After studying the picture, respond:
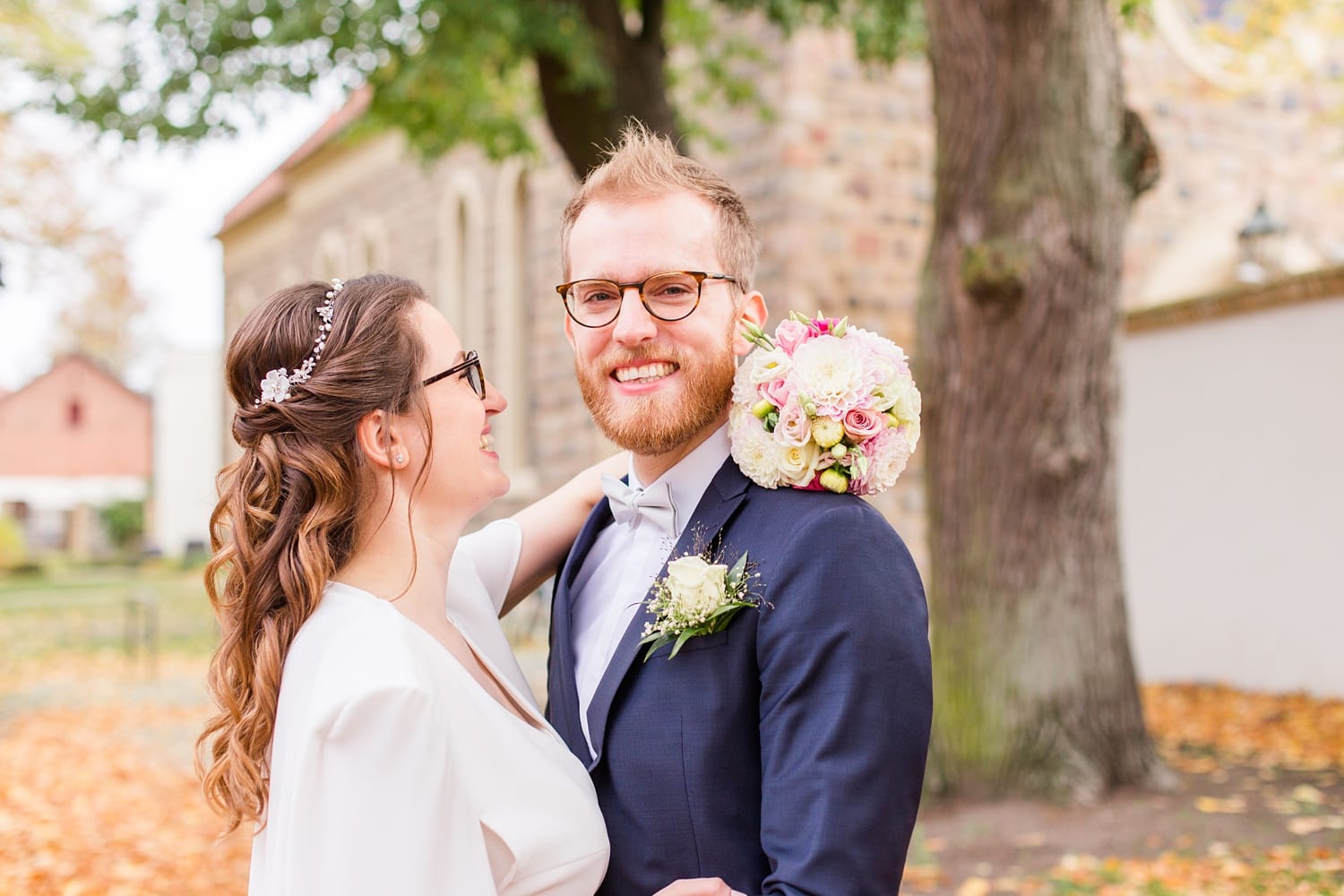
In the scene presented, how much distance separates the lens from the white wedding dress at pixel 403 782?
1.93 meters

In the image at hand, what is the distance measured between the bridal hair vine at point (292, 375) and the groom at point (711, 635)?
1.61 feet

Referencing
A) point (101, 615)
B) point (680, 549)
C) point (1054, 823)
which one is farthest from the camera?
point (101, 615)

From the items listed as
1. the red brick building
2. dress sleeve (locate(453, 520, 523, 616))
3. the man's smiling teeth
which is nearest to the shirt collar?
the man's smiling teeth

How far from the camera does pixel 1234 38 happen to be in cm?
1420

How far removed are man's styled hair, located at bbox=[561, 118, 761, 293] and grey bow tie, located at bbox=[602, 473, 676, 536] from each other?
1.50 feet

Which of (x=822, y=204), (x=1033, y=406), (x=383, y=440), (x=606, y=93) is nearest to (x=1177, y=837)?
(x=1033, y=406)

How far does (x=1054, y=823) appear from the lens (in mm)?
6289

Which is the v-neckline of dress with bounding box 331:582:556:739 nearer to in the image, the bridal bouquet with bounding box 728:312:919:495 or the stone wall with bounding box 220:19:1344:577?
the bridal bouquet with bounding box 728:312:919:495

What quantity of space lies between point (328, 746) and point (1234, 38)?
1493 centimetres

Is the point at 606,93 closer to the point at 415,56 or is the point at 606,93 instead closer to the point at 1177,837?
the point at 415,56

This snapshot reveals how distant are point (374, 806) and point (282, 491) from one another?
2.15 feet

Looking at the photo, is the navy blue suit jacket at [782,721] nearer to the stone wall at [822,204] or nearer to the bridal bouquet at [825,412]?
the bridal bouquet at [825,412]

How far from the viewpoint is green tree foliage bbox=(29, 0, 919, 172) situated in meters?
8.55

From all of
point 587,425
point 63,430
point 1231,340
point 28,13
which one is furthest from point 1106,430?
point 63,430
